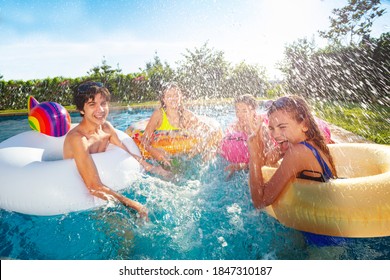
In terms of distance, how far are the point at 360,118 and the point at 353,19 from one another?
4.95 m

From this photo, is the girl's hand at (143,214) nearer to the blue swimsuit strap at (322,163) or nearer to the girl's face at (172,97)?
the blue swimsuit strap at (322,163)

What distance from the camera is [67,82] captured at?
8.92m

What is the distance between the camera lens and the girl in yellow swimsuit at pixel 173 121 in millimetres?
3723

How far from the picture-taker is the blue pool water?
1.91 metres

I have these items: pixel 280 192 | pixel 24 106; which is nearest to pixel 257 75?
pixel 24 106

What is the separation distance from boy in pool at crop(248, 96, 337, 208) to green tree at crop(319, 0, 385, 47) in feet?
25.6

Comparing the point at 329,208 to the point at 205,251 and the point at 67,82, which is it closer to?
the point at 205,251

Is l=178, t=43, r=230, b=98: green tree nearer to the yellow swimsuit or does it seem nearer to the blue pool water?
the yellow swimsuit

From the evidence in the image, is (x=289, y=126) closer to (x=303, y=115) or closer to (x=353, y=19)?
(x=303, y=115)

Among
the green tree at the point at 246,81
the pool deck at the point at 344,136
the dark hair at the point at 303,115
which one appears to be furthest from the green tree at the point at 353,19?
the dark hair at the point at 303,115

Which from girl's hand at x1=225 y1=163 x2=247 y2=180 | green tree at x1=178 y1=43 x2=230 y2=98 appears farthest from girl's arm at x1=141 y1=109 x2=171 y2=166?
green tree at x1=178 y1=43 x2=230 y2=98

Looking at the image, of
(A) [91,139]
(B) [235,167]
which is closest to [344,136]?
(B) [235,167]

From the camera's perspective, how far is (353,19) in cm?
892
